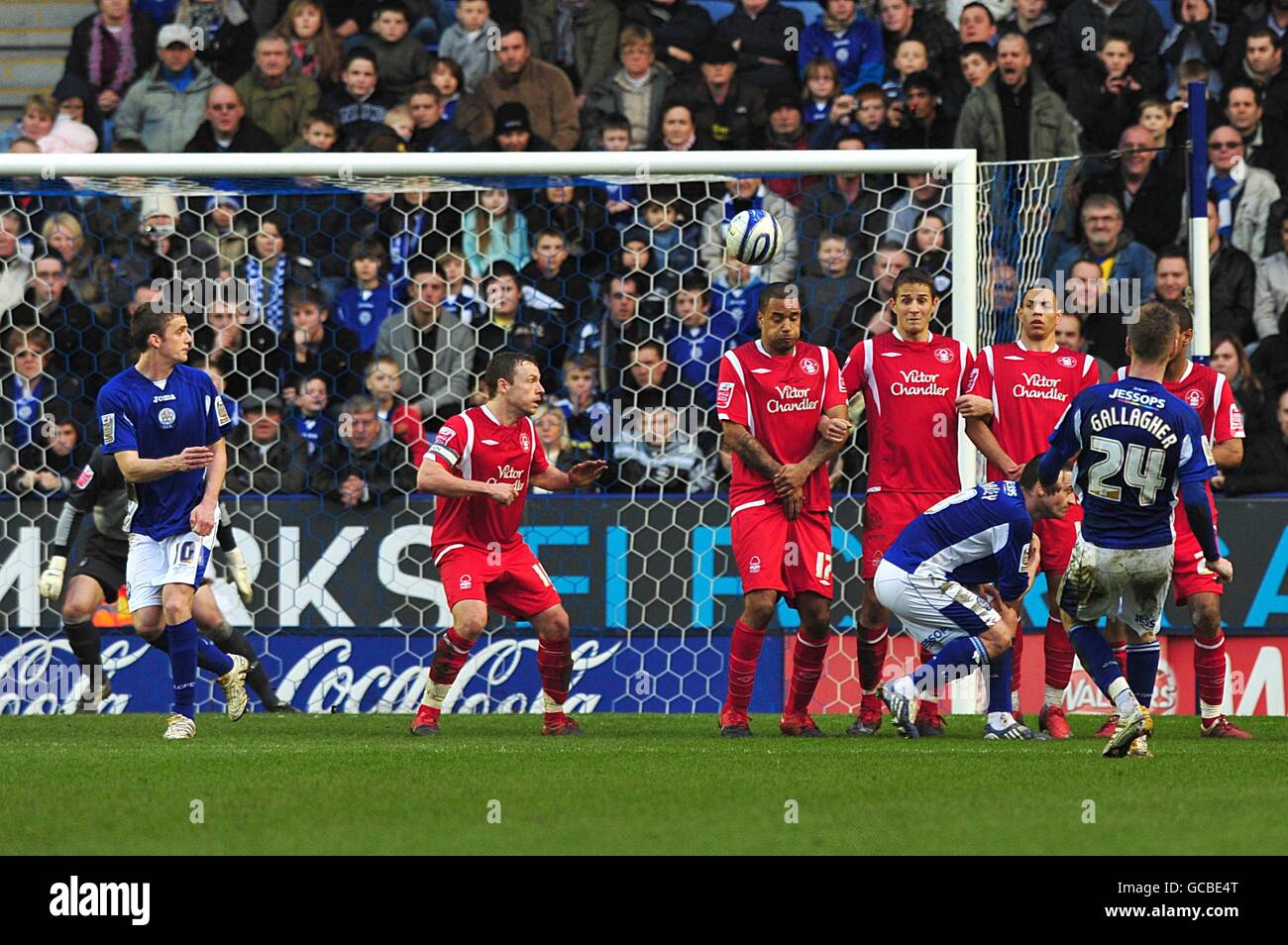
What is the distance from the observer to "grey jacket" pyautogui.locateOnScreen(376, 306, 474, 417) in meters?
11.6

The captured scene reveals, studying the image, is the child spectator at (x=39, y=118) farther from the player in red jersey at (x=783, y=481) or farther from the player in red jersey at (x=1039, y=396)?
the player in red jersey at (x=1039, y=396)

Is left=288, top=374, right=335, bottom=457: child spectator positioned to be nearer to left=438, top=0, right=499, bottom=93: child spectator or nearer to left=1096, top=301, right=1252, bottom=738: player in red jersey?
left=438, top=0, right=499, bottom=93: child spectator

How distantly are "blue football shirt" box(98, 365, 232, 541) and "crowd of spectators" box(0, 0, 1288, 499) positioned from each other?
1.88 m

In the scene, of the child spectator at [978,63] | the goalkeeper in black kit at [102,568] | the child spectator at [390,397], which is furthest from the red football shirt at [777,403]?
the child spectator at [978,63]

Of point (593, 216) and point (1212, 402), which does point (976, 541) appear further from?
point (593, 216)

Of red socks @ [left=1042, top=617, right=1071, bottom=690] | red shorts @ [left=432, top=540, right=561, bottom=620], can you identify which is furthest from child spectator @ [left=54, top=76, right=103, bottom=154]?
red socks @ [left=1042, top=617, right=1071, bottom=690]

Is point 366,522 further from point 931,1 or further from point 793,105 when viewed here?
point 931,1

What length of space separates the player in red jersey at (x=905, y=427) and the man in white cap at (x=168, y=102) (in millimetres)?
7091

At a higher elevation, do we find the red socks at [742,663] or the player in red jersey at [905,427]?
the player in red jersey at [905,427]

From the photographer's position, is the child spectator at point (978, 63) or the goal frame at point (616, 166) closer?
the goal frame at point (616, 166)

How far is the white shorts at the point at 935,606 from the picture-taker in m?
8.18

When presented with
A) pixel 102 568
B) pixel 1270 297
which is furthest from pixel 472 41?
pixel 1270 297

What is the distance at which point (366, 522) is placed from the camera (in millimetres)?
10945

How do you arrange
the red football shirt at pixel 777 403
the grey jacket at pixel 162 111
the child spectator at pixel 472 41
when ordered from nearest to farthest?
the red football shirt at pixel 777 403, the grey jacket at pixel 162 111, the child spectator at pixel 472 41
